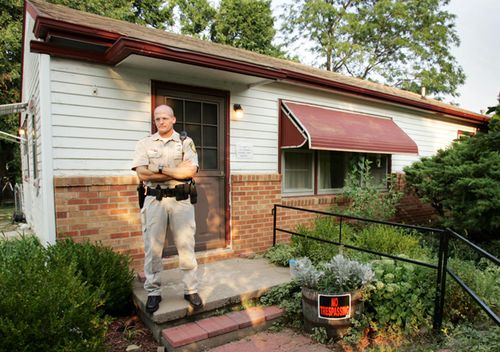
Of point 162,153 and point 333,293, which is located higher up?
point 162,153

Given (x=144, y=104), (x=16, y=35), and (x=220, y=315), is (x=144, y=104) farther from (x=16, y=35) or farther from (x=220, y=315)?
(x=16, y=35)

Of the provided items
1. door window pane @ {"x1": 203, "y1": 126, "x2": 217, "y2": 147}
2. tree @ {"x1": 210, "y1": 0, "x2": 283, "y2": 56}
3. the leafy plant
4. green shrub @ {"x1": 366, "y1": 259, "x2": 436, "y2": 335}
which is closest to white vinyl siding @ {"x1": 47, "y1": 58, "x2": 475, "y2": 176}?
door window pane @ {"x1": 203, "y1": 126, "x2": 217, "y2": 147}

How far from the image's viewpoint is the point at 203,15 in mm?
22750

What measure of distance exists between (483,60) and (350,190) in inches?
648

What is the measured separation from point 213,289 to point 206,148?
6.93 feet

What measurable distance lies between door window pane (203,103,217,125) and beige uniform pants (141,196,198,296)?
2.12 metres

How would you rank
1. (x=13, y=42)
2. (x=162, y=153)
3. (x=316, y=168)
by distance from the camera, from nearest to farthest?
(x=162, y=153)
(x=316, y=168)
(x=13, y=42)

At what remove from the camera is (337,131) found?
19.7 ft

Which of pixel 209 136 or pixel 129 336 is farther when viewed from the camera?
pixel 209 136

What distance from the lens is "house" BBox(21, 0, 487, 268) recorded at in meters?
3.88

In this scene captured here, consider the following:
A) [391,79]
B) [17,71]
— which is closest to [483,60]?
[391,79]

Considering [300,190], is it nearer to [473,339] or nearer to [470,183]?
[470,183]

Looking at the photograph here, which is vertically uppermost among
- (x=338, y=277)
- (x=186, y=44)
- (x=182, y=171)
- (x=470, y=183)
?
(x=186, y=44)

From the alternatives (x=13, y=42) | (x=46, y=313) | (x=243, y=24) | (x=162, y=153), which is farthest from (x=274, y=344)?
(x=243, y=24)
